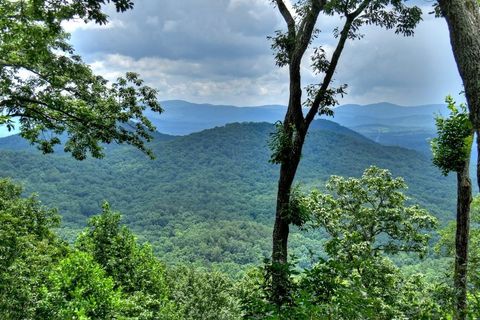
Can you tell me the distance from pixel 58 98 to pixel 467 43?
9661mm

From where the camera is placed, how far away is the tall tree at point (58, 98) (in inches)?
364

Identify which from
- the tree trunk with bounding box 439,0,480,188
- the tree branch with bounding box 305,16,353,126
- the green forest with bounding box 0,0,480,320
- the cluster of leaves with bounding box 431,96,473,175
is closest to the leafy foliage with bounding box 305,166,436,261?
the green forest with bounding box 0,0,480,320

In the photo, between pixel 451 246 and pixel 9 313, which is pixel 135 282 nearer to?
pixel 9 313

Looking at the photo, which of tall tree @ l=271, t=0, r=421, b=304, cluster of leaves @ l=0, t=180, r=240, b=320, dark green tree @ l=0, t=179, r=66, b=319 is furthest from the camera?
dark green tree @ l=0, t=179, r=66, b=319

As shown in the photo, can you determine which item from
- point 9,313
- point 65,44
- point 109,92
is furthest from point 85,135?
point 9,313

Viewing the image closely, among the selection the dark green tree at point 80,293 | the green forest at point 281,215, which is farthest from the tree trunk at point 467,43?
the dark green tree at point 80,293

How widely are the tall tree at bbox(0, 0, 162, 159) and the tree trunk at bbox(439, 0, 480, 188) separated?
749 cm

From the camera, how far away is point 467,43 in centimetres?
409

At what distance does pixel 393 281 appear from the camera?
15.7 meters

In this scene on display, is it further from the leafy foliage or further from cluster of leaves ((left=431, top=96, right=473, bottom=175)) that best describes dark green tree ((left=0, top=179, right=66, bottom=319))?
cluster of leaves ((left=431, top=96, right=473, bottom=175))

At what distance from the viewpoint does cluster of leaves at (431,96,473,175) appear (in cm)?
891

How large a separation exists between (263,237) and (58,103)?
148449 mm

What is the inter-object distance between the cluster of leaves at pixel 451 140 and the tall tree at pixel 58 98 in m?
8.08

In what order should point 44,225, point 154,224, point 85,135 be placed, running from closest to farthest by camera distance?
point 85,135
point 44,225
point 154,224
